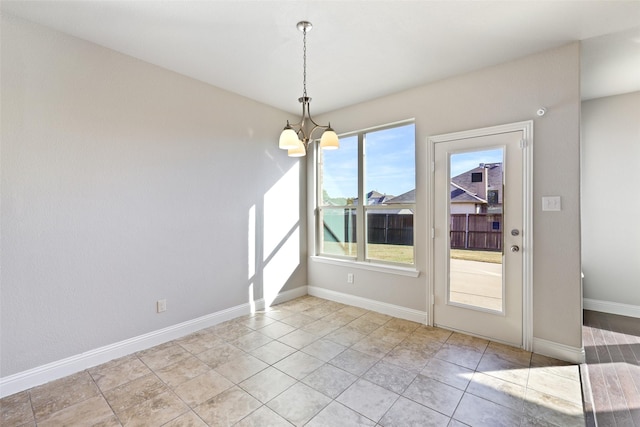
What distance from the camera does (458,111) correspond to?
3.07 metres

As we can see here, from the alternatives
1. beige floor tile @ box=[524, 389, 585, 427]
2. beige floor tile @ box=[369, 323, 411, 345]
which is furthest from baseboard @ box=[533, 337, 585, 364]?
beige floor tile @ box=[369, 323, 411, 345]

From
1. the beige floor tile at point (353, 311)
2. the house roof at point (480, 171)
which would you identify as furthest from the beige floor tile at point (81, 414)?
the house roof at point (480, 171)

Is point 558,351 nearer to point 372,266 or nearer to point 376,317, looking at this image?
point 376,317

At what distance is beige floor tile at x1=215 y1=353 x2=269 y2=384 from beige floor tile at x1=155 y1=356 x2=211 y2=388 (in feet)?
0.50

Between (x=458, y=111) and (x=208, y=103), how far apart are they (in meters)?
2.72

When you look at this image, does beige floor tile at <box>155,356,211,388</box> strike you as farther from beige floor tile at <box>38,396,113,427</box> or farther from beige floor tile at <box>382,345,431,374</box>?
beige floor tile at <box>382,345,431,374</box>

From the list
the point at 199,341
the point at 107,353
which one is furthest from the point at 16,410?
the point at 199,341

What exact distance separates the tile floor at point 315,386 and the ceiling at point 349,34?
8.88ft

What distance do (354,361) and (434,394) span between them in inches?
26.9

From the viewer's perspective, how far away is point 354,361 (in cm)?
251

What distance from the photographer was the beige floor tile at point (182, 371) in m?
2.26

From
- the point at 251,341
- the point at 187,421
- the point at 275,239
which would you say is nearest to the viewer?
the point at 187,421

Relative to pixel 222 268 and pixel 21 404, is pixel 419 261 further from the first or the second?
pixel 21 404

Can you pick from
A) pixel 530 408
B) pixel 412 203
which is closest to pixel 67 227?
pixel 412 203
